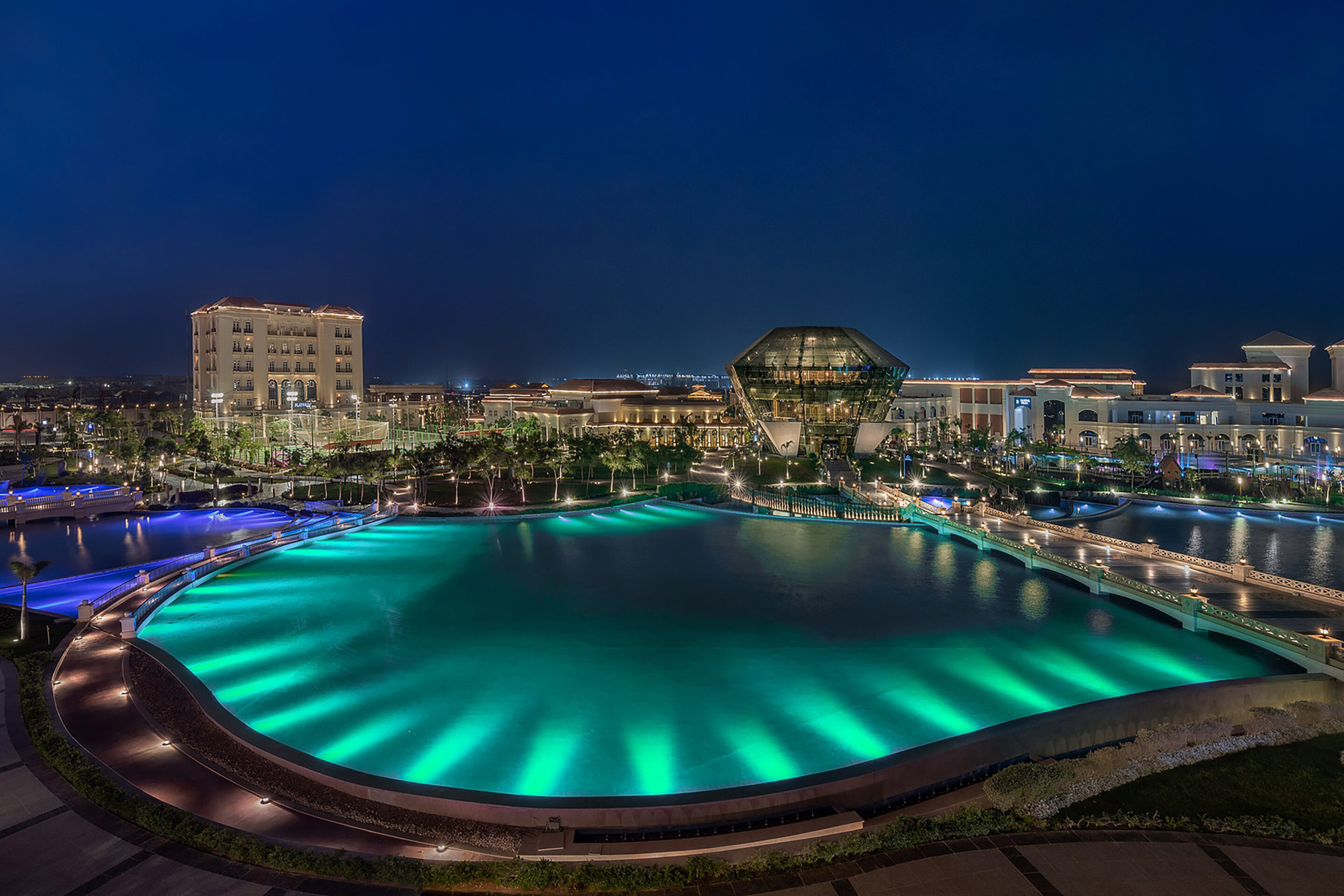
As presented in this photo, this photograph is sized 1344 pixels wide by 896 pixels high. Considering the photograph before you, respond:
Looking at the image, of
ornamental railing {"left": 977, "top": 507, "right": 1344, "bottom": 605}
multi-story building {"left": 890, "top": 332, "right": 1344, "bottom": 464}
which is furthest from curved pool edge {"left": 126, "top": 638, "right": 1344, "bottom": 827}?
multi-story building {"left": 890, "top": 332, "right": 1344, "bottom": 464}

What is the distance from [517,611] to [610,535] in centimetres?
972

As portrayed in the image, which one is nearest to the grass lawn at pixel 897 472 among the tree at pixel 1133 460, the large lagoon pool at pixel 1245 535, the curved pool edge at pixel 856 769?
the tree at pixel 1133 460

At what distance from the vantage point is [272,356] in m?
65.9

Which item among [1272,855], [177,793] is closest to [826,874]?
[1272,855]

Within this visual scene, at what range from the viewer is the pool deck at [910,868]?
7.38 meters

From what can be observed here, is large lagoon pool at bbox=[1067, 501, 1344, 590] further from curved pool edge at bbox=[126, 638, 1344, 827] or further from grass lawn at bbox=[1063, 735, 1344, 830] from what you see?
grass lawn at bbox=[1063, 735, 1344, 830]

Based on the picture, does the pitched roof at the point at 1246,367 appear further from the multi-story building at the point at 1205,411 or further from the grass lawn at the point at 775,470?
the grass lawn at the point at 775,470

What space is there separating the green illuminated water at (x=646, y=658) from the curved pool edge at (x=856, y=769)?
0.83 m

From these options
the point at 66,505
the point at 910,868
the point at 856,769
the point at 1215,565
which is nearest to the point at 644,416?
the point at 66,505

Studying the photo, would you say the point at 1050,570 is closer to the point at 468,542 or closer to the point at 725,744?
the point at 725,744

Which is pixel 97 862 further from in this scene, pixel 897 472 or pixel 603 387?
pixel 603 387

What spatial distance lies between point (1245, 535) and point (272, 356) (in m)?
72.4

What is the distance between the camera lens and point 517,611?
1750 cm

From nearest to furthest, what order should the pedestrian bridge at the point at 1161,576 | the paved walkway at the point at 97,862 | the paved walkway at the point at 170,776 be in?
the paved walkway at the point at 97,862
the paved walkway at the point at 170,776
the pedestrian bridge at the point at 1161,576
